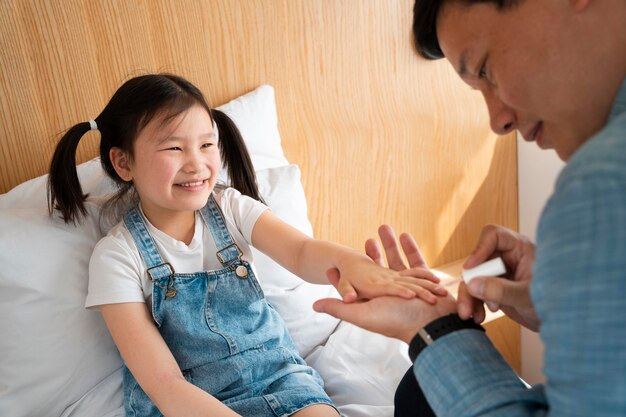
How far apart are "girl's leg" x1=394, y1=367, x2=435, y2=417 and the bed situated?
161mm

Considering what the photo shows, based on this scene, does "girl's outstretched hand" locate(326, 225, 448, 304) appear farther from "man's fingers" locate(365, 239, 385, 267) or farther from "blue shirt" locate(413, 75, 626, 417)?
"blue shirt" locate(413, 75, 626, 417)

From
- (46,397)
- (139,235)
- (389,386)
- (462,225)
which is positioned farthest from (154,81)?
(462,225)

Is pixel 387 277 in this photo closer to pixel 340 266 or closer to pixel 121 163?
pixel 340 266

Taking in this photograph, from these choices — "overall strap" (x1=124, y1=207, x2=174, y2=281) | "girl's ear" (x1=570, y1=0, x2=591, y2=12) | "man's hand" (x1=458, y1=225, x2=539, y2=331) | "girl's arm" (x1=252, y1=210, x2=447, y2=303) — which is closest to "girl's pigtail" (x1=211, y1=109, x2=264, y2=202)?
"girl's arm" (x1=252, y1=210, x2=447, y2=303)

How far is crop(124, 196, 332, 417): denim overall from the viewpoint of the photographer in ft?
3.50

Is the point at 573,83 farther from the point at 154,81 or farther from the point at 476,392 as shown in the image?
the point at 154,81

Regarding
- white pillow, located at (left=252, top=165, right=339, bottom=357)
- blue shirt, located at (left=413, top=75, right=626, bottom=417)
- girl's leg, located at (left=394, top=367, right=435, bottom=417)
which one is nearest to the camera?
blue shirt, located at (left=413, top=75, right=626, bottom=417)

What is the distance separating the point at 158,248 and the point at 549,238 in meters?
0.82

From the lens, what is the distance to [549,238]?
0.55 meters

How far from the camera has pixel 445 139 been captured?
1.95 m

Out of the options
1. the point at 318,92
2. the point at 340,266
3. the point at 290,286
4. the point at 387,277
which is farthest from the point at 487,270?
the point at 318,92

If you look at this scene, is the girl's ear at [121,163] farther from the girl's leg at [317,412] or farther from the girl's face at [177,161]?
the girl's leg at [317,412]

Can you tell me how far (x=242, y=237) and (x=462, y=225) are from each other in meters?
1.07

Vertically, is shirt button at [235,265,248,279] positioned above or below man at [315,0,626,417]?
below
